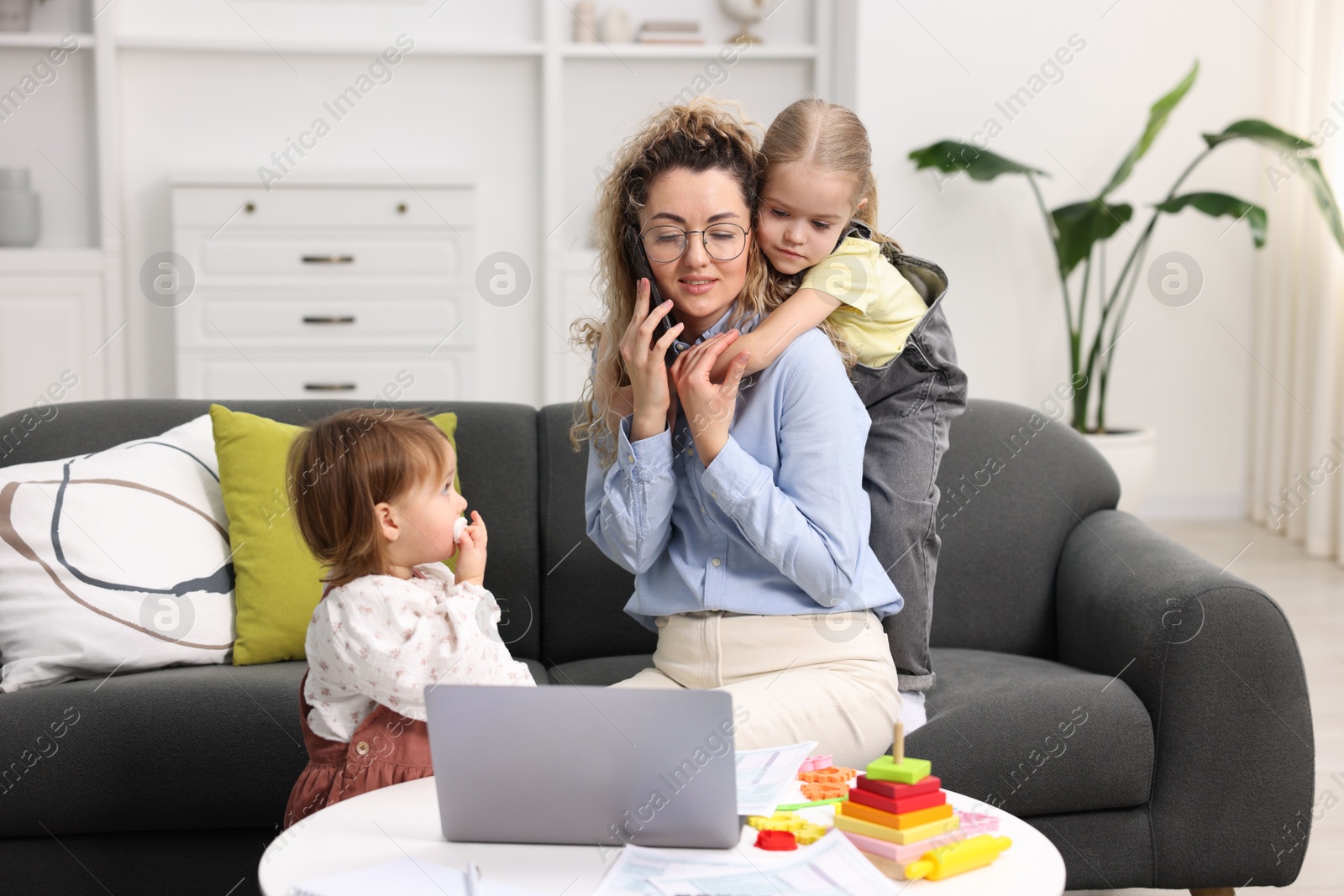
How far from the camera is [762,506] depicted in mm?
1384

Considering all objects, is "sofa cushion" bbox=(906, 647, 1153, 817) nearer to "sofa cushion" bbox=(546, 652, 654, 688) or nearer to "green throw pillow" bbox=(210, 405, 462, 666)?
"sofa cushion" bbox=(546, 652, 654, 688)

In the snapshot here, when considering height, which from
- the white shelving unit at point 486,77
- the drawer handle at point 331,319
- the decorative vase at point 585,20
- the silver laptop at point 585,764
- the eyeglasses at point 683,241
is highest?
the decorative vase at point 585,20

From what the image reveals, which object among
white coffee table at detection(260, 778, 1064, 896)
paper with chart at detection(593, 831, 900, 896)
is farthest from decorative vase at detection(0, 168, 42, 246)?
paper with chart at detection(593, 831, 900, 896)

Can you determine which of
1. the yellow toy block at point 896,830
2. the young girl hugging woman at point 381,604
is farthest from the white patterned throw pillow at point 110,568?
the yellow toy block at point 896,830

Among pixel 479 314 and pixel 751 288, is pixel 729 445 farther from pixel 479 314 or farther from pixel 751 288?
pixel 479 314

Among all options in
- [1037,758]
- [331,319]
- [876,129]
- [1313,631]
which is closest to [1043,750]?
[1037,758]

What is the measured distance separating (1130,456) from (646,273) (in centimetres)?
317

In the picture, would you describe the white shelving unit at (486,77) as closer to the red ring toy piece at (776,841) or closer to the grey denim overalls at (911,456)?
the grey denim overalls at (911,456)

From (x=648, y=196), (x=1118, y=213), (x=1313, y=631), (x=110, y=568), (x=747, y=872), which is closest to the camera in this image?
(x=747, y=872)

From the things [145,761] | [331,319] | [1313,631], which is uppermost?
[331,319]

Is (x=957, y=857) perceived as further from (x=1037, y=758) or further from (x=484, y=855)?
(x=1037, y=758)

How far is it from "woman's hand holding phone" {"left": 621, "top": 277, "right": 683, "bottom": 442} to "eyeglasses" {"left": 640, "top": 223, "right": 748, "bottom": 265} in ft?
0.17

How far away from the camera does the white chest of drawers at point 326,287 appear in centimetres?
437

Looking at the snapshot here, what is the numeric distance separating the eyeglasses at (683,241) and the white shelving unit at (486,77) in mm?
3042
